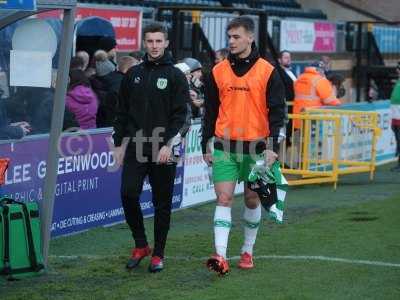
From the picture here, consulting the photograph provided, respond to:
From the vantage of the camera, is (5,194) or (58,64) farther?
(5,194)

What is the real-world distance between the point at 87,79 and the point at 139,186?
379 centimetres

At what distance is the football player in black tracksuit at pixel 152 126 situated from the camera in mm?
8125

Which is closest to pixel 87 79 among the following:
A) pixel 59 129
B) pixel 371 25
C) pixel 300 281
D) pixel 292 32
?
pixel 59 129

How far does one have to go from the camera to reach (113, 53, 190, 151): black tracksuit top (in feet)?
26.7

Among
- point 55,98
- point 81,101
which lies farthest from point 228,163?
point 81,101

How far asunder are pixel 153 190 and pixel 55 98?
1017mm

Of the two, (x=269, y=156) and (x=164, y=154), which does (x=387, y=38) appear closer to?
(x=269, y=156)

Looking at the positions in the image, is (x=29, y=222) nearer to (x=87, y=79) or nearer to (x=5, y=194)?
(x=5, y=194)

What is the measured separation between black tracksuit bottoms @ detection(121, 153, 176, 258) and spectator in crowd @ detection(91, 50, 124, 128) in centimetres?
336

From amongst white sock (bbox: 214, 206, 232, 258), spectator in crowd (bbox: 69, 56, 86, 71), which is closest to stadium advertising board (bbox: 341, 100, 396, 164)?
spectator in crowd (bbox: 69, 56, 86, 71)

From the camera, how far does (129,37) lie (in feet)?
56.2

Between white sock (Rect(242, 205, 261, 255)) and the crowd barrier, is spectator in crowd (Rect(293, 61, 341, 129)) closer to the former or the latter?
the crowd barrier

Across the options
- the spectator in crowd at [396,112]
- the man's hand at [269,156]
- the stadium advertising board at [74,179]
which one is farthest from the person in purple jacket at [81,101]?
the spectator in crowd at [396,112]

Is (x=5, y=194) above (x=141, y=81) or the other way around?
the other way around
